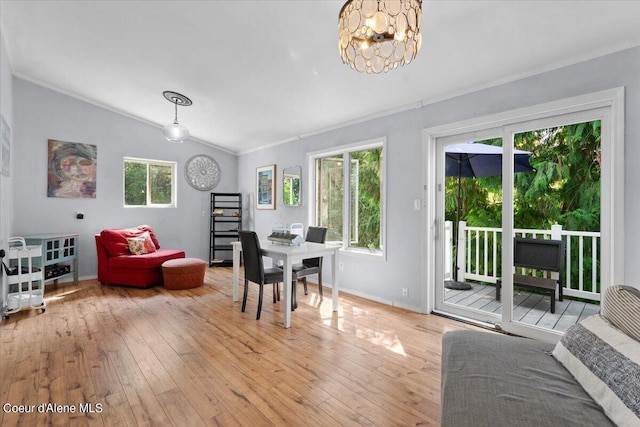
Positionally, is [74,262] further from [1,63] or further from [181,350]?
[181,350]

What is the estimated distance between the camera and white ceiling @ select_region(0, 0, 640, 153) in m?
2.09

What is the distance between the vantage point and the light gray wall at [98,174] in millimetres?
4352

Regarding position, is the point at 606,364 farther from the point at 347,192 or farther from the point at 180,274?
the point at 180,274

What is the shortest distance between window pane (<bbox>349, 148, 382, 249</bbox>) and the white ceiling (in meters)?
0.58

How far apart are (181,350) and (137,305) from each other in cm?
155

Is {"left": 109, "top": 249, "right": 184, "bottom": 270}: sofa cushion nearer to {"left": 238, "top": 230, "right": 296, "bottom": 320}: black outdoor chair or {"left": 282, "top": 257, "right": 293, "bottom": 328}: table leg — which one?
A: {"left": 238, "top": 230, "right": 296, "bottom": 320}: black outdoor chair

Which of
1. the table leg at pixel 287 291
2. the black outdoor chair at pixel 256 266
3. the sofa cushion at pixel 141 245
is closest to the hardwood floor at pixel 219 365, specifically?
the table leg at pixel 287 291

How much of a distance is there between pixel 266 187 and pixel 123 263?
8.32 feet

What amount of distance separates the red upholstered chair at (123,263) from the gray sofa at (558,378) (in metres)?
4.19

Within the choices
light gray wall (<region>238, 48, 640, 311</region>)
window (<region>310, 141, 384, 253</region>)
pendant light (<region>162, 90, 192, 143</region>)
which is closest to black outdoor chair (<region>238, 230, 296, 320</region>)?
light gray wall (<region>238, 48, 640, 311</region>)

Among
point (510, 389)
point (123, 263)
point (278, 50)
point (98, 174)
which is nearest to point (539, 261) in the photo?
point (510, 389)

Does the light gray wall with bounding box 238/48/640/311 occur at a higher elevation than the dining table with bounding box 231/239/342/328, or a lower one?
higher

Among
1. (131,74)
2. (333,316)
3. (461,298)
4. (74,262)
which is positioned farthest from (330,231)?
(74,262)

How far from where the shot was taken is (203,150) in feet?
20.2
